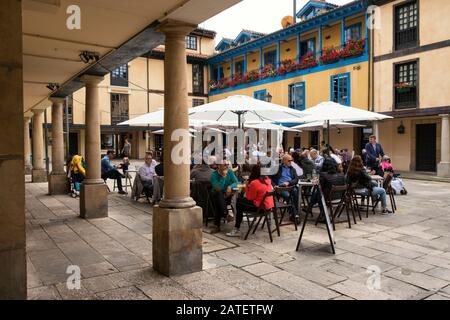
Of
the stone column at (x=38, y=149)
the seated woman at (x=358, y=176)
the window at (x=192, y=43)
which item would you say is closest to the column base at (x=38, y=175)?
the stone column at (x=38, y=149)

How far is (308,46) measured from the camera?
21375 millimetres

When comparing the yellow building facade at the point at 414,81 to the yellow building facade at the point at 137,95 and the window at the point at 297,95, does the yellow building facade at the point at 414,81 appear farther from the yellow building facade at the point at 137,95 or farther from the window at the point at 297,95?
the yellow building facade at the point at 137,95

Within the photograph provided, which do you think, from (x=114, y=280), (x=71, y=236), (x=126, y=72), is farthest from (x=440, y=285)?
(x=126, y=72)

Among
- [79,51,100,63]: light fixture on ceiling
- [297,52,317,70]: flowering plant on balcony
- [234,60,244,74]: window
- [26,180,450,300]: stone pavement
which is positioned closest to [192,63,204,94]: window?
[234,60,244,74]: window

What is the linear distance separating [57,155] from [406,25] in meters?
15.3

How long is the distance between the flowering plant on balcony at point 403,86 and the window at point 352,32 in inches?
138

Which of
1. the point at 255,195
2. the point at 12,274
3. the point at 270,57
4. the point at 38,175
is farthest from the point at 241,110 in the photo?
the point at 270,57

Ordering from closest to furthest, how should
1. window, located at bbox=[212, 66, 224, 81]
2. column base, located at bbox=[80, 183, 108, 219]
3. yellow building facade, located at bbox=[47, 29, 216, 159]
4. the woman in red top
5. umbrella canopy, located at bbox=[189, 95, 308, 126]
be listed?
the woman in red top, umbrella canopy, located at bbox=[189, 95, 308, 126], column base, located at bbox=[80, 183, 108, 219], yellow building facade, located at bbox=[47, 29, 216, 159], window, located at bbox=[212, 66, 224, 81]

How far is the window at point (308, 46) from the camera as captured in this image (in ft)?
68.8

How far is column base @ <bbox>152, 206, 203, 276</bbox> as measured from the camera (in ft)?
13.4

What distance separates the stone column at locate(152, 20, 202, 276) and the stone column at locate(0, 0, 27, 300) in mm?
1704

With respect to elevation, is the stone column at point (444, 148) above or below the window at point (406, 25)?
below

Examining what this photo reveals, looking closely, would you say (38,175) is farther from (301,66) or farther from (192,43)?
(192,43)

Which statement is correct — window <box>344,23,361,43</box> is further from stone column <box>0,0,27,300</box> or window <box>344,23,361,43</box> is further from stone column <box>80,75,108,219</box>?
stone column <box>0,0,27,300</box>
